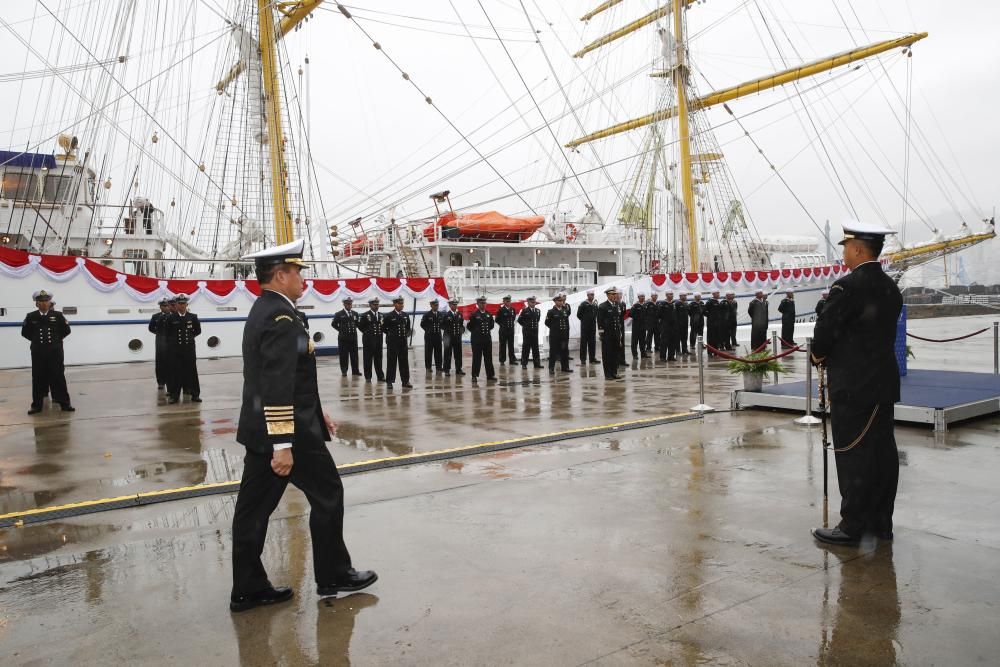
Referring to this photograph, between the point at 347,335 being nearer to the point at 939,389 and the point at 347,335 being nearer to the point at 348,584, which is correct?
the point at 939,389

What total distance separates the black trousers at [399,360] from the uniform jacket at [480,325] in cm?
156

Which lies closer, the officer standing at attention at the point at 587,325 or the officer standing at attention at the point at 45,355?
the officer standing at attention at the point at 45,355

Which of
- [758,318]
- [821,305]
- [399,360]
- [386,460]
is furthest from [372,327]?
[758,318]

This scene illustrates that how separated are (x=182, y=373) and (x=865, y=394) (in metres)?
10.0

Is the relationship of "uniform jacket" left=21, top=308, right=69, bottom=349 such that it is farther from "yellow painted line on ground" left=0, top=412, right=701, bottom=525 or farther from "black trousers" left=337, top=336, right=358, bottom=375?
"yellow painted line on ground" left=0, top=412, right=701, bottom=525

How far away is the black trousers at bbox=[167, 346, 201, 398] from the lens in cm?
1088

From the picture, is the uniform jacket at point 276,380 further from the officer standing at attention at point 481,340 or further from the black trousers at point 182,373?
the officer standing at attention at point 481,340

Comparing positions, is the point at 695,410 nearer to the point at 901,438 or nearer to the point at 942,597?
the point at 901,438

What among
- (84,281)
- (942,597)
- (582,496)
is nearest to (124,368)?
(84,281)

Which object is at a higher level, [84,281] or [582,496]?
[84,281]

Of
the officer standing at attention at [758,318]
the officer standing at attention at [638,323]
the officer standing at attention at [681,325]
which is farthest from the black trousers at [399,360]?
the officer standing at attention at [758,318]

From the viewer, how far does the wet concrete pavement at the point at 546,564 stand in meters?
2.72

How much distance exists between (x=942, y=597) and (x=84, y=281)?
18.7m

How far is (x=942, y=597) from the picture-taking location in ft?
10.0
